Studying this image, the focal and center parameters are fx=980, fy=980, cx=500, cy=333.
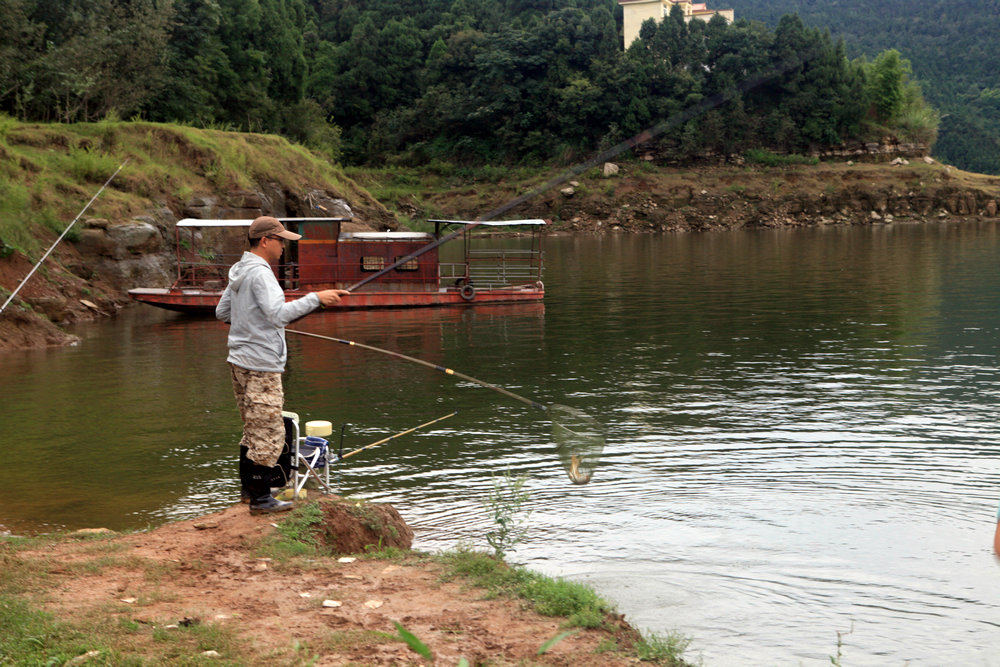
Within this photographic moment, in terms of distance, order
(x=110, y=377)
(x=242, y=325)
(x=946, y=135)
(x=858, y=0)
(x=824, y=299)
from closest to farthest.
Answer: (x=242, y=325) → (x=110, y=377) → (x=824, y=299) → (x=946, y=135) → (x=858, y=0)

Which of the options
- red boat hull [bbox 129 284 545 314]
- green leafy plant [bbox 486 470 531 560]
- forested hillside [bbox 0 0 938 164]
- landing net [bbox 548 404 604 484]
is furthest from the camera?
forested hillside [bbox 0 0 938 164]

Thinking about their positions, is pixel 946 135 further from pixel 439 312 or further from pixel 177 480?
pixel 177 480

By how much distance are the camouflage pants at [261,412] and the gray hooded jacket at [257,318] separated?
0.09 meters

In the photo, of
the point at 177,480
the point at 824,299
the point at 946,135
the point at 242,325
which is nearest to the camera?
the point at 242,325

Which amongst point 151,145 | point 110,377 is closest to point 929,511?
point 110,377

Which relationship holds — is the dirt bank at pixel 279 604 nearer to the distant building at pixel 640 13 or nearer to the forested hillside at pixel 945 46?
the distant building at pixel 640 13

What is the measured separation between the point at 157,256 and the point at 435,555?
23.7 m

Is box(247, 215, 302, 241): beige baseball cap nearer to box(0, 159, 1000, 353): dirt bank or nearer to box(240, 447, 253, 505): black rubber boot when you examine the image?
box(240, 447, 253, 505): black rubber boot

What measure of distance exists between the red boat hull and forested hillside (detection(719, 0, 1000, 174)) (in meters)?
92.7

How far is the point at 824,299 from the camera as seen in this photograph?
2719 cm

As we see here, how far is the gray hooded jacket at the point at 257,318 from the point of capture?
718 centimetres

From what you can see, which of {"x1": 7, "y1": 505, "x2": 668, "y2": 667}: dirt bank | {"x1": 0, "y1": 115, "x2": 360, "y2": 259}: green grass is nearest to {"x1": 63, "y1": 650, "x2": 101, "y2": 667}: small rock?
{"x1": 7, "y1": 505, "x2": 668, "y2": 667}: dirt bank

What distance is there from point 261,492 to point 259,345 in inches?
46.6

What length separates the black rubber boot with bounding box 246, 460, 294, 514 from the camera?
295 inches
